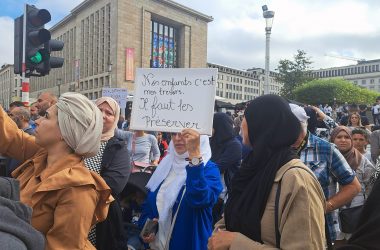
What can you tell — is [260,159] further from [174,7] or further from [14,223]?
[174,7]

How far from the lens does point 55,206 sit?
5.98 feet

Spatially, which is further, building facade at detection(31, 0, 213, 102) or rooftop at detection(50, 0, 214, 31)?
rooftop at detection(50, 0, 214, 31)

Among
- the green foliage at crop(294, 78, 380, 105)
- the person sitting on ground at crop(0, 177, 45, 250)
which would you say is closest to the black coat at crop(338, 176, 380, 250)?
the person sitting on ground at crop(0, 177, 45, 250)

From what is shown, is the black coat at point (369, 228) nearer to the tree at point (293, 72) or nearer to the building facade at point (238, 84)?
the tree at point (293, 72)

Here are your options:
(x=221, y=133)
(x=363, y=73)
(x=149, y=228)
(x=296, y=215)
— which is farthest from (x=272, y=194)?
(x=363, y=73)

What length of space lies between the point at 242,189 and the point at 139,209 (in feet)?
5.51

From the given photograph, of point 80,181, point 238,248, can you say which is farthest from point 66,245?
point 238,248

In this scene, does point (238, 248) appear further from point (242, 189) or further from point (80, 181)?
point (80, 181)

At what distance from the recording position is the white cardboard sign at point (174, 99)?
112 inches

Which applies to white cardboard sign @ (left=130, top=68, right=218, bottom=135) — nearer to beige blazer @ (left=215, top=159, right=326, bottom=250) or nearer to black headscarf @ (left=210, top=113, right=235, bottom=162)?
beige blazer @ (left=215, top=159, right=326, bottom=250)

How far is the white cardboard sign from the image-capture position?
9.31 ft

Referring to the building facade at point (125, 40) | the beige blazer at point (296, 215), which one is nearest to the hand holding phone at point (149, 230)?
the beige blazer at point (296, 215)

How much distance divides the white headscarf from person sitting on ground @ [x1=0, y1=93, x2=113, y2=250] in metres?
0.86

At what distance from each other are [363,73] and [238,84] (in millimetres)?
41855
